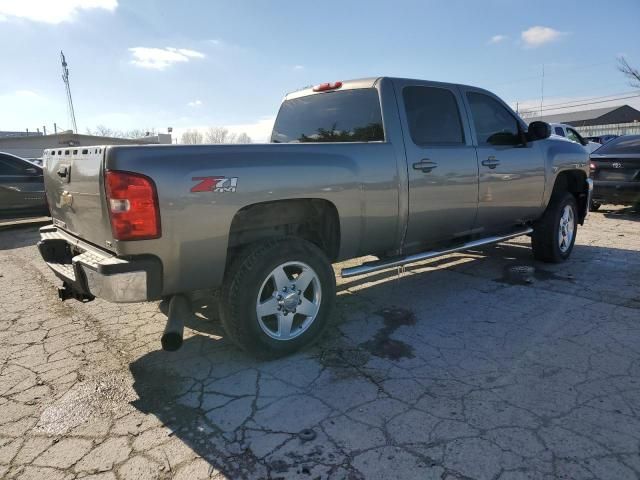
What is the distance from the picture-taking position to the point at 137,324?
413 cm

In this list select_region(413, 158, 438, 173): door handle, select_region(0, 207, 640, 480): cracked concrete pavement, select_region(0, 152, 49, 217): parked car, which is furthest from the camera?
select_region(0, 152, 49, 217): parked car

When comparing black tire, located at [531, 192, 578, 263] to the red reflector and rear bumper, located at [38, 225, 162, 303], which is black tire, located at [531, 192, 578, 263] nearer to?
the red reflector

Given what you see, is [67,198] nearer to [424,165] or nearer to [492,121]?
[424,165]

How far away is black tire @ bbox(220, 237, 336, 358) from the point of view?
3.10 meters

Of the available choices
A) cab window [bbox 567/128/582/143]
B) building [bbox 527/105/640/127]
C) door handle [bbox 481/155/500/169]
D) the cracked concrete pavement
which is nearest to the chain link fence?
building [bbox 527/105/640/127]

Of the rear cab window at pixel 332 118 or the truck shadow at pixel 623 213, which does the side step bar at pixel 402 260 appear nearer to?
the rear cab window at pixel 332 118

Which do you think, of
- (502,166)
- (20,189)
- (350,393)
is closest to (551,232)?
(502,166)

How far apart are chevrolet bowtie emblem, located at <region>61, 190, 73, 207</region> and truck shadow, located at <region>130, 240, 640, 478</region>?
126 cm

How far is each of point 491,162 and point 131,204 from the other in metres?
3.54

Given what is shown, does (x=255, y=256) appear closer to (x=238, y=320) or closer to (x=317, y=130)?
(x=238, y=320)

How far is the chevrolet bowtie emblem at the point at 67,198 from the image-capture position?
3289 millimetres

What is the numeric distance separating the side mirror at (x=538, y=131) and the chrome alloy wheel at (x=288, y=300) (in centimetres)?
326

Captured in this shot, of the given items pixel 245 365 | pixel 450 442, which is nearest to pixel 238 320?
pixel 245 365

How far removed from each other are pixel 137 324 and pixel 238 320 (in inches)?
59.8
